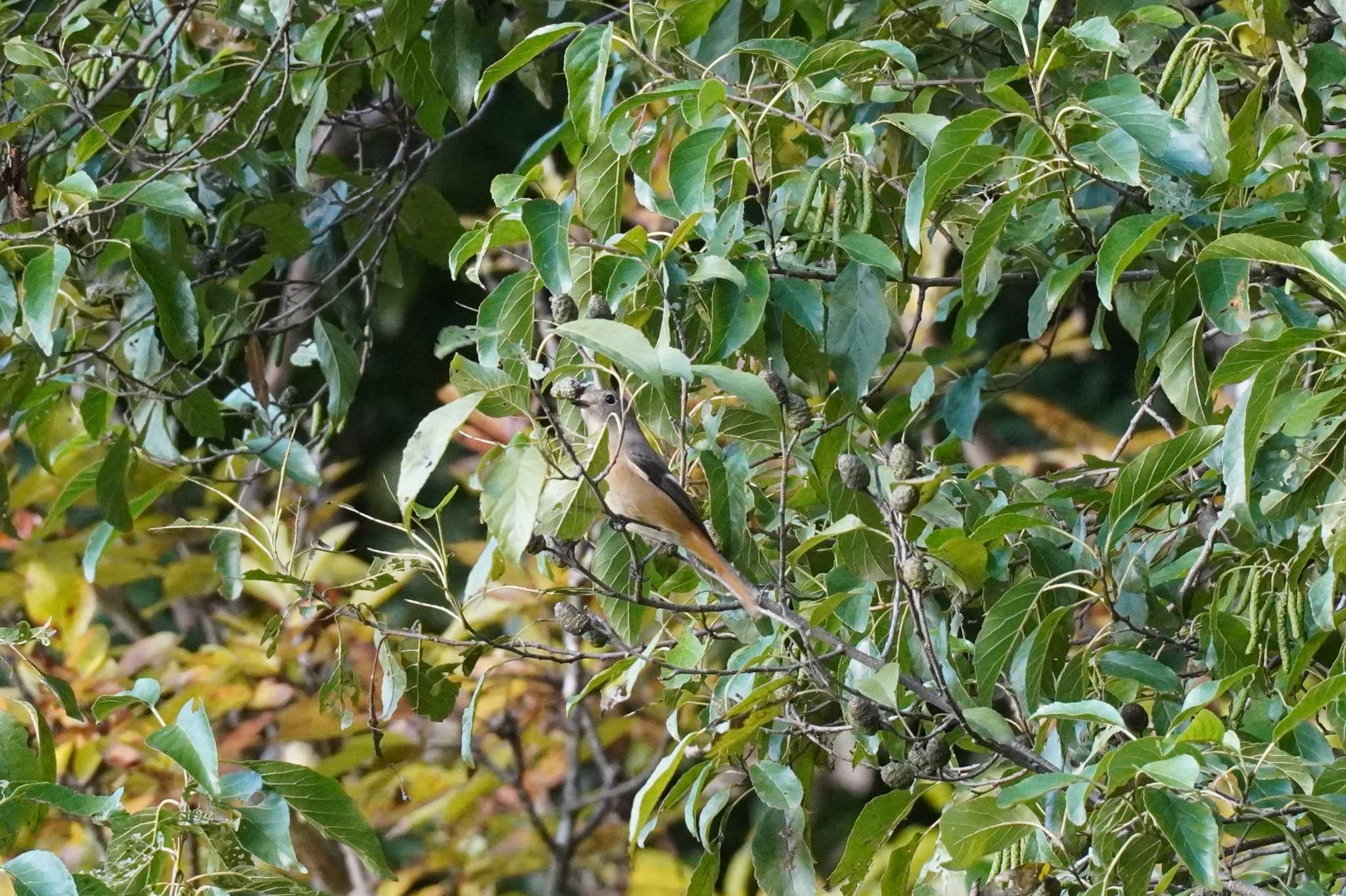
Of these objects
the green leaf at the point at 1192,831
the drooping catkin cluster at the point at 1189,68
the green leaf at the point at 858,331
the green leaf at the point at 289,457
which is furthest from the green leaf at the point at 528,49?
the green leaf at the point at 1192,831

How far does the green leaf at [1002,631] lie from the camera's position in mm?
1898

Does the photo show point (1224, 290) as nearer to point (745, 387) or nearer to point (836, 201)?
point (836, 201)

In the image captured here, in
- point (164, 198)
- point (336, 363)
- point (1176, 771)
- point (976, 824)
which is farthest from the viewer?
point (336, 363)

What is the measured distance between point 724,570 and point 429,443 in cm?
80

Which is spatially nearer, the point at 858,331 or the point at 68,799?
the point at 68,799

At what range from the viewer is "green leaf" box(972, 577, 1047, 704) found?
1.90 m

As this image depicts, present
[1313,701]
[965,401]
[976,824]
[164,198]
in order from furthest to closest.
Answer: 1. [965,401]
2. [164,198]
3. [976,824]
4. [1313,701]

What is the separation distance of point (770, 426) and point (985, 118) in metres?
0.55

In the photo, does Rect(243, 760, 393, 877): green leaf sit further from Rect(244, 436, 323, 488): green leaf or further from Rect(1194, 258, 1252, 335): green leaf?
Rect(1194, 258, 1252, 335): green leaf

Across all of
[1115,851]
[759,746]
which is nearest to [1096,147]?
[1115,851]

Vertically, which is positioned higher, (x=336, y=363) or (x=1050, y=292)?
(x=1050, y=292)

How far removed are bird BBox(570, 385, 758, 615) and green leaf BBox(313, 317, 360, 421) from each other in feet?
2.11

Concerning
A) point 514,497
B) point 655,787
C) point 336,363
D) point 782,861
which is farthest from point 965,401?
point 336,363

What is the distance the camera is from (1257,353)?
64.3 inches
